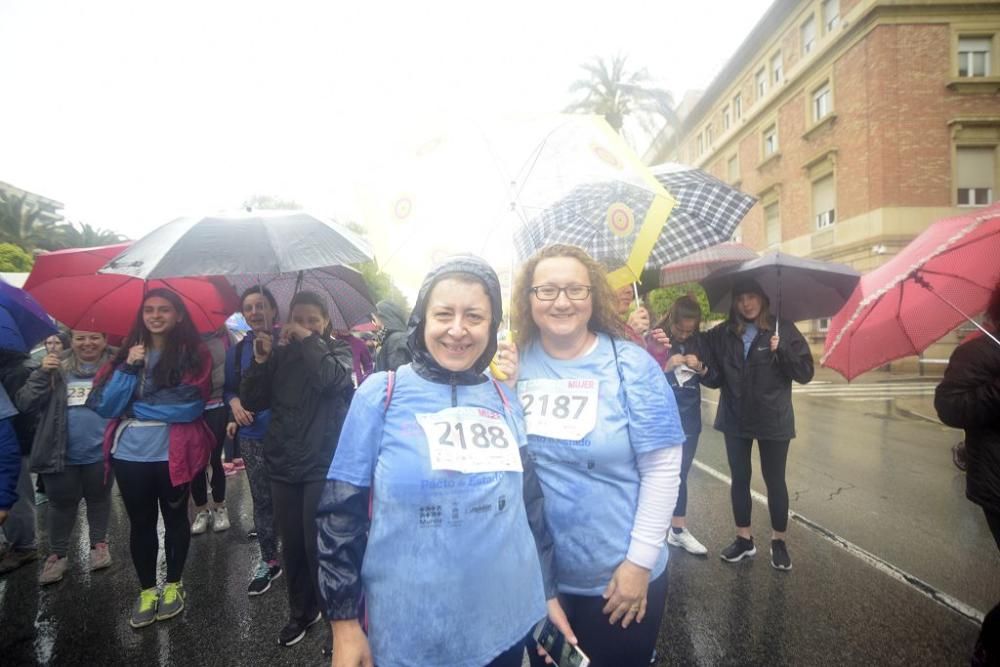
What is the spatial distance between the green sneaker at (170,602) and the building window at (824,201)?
22.8 m

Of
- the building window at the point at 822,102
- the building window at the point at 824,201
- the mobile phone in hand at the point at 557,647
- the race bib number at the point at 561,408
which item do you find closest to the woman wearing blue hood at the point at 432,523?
the mobile phone in hand at the point at 557,647

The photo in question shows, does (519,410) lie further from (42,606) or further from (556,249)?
(42,606)

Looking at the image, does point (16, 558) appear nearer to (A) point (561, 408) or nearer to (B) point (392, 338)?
(B) point (392, 338)

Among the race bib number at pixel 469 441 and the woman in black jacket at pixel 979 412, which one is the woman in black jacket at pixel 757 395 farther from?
the race bib number at pixel 469 441

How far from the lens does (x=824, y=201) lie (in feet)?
63.6

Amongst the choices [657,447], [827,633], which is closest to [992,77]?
[827,633]

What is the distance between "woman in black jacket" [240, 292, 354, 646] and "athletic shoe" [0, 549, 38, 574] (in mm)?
2876

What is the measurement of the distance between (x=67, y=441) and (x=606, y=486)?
13.9 feet

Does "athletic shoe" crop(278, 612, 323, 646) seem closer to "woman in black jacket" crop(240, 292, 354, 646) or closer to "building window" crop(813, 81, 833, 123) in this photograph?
"woman in black jacket" crop(240, 292, 354, 646)

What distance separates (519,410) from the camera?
1.77 m

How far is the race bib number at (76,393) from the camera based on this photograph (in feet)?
12.1

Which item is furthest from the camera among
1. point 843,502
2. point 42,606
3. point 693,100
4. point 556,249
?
point 693,100

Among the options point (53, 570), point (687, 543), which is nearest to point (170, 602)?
point (53, 570)

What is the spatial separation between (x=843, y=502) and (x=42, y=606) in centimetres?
710
